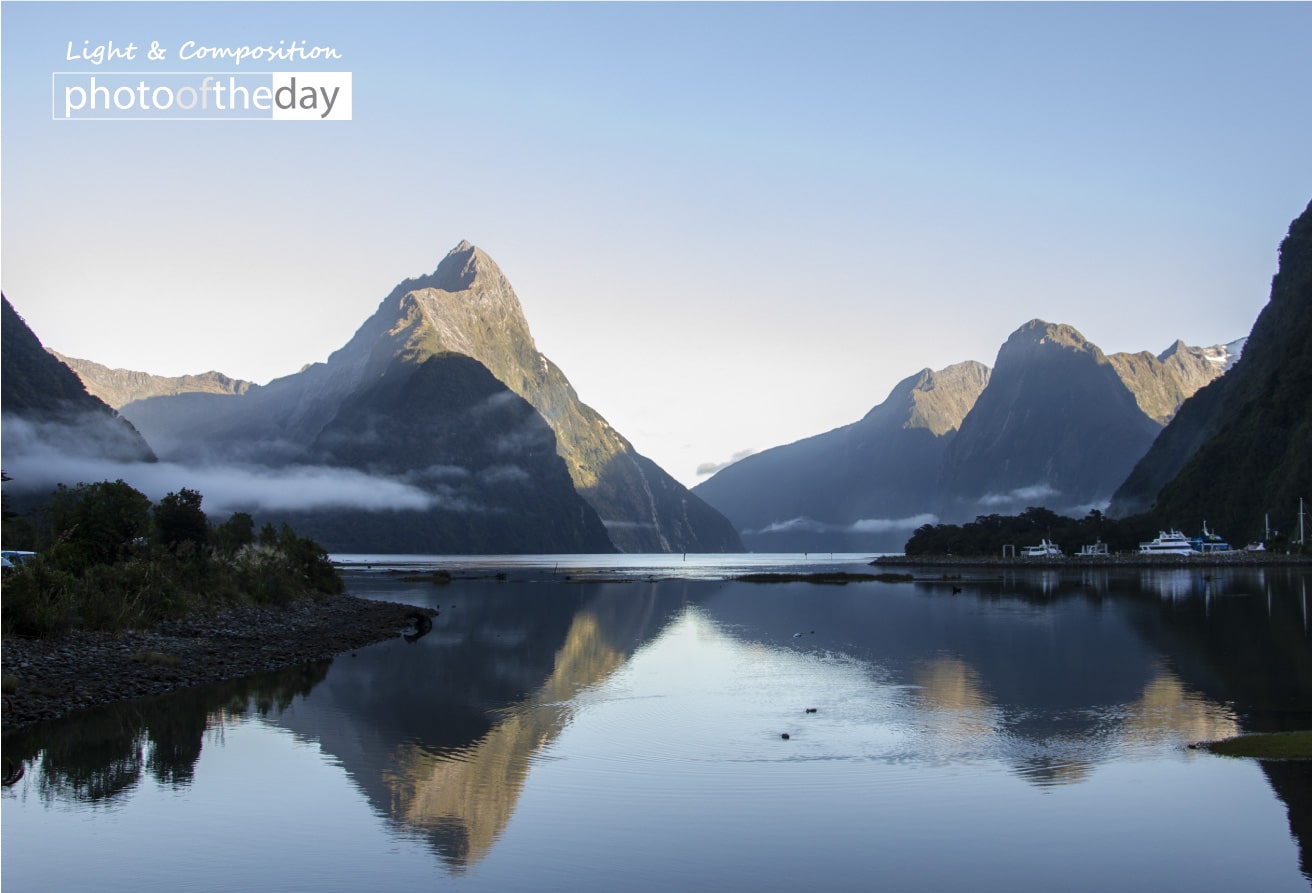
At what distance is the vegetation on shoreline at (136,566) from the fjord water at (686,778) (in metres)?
7.47

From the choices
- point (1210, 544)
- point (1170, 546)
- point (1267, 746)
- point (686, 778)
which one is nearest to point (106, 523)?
point (686, 778)

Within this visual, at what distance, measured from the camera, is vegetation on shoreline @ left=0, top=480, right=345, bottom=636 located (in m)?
41.7

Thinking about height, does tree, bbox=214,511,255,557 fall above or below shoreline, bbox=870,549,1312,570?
above

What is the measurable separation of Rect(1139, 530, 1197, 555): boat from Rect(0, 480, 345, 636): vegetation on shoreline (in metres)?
149

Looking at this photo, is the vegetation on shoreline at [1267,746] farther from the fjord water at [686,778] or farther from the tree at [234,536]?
the tree at [234,536]

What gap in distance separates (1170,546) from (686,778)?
188029mm

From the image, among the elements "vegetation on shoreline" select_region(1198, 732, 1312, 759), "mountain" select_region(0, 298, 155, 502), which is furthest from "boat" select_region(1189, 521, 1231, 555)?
"mountain" select_region(0, 298, 155, 502)

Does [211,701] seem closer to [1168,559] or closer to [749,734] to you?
[749,734]

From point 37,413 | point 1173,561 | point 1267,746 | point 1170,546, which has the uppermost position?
point 37,413

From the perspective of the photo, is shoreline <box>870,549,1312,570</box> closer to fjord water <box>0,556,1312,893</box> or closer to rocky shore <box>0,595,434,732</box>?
fjord water <box>0,556,1312,893</box>

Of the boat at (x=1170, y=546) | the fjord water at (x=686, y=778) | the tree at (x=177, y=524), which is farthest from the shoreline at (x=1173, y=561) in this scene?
the tree at (x=177, y=524)

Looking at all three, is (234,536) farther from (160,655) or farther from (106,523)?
(160,655)

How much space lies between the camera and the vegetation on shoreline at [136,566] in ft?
137

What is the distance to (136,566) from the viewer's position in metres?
52.8
